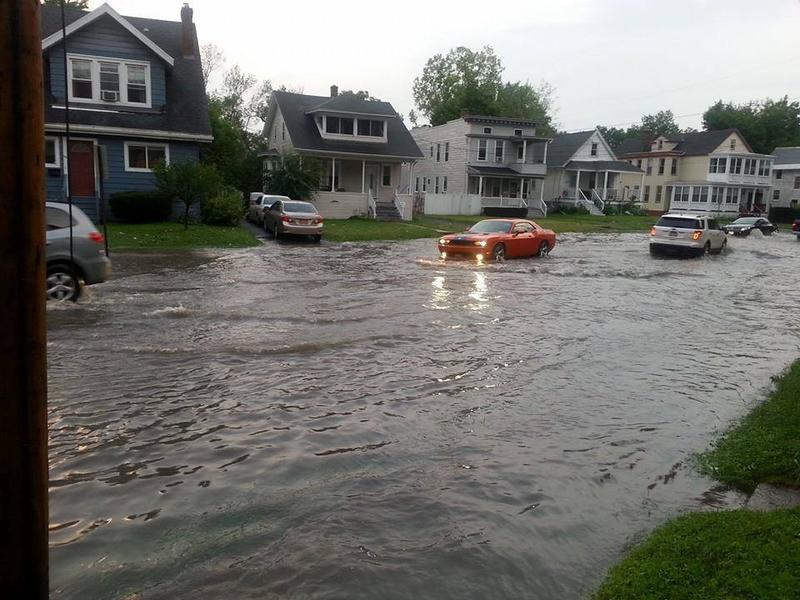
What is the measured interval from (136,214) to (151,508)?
23.8m

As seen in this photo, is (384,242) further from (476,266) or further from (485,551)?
(485,551)

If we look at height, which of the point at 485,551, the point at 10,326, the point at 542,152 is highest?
the point at 542,152

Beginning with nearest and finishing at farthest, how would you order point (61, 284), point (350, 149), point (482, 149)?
point (61, 284) < point (350, 149) < point (482, 149)

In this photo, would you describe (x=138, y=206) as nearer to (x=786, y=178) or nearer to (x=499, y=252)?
(x=499, y=252)

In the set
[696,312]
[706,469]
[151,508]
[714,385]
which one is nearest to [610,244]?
[696,312]

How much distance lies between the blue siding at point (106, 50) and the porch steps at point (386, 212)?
14441 millimetres

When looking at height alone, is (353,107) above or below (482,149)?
above

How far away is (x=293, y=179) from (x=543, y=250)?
15750 millimetres

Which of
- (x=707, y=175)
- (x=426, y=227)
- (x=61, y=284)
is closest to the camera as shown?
(x=61, y=284)

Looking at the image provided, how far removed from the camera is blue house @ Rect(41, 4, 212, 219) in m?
26.7

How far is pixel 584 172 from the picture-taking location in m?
62.6

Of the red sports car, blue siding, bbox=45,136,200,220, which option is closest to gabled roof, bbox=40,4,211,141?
blue siding, bbox=45,136,200,220

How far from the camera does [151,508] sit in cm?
510

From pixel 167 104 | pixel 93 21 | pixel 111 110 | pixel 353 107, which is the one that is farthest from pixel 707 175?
pixel 93 21
